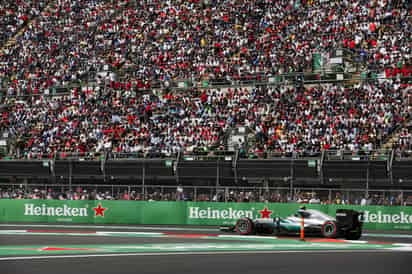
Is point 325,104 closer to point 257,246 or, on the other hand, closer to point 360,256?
point 257,246

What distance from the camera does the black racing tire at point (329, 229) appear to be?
23.0m

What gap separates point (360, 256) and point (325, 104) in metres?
18.5

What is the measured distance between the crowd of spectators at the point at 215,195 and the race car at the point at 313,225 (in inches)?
224

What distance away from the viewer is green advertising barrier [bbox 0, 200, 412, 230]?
96.3 feet

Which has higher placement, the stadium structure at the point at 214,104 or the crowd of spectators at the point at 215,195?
the stadium structure at the point at 214,104

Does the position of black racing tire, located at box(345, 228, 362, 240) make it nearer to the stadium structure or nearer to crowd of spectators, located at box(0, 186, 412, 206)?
the stadium structure

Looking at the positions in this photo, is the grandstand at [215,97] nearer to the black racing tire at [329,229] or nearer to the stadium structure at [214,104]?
the stadium structure at [214,104]

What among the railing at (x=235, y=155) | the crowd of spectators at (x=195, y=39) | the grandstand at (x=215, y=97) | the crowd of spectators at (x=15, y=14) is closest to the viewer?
the railing at (x=235, y=155)

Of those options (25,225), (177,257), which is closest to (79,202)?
(25,225)

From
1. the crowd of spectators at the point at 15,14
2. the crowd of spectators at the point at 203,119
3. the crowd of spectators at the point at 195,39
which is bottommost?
the crowd of spectators at the point at 203,119

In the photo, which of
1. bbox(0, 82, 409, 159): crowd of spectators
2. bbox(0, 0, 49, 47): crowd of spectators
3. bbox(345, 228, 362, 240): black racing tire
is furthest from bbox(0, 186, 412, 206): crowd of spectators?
bbox(0, 0, 49, 47): crowd of spectators

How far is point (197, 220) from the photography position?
31.7 m

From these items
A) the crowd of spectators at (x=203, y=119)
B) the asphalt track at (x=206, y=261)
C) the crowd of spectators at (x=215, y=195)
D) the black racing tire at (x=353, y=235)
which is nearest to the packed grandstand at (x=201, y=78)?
the crowd of spectators at (x=203, y=119)

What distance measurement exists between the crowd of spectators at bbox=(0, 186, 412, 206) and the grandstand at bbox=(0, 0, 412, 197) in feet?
4.24
